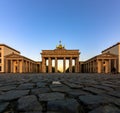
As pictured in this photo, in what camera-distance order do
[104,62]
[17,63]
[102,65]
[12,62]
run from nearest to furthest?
[102,65] → [104,62] → [17,63] → [12,62]

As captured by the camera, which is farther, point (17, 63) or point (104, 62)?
point (17, 63)

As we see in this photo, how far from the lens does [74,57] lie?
67.2 m

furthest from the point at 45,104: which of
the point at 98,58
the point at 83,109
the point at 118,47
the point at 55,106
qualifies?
the point at 118,47

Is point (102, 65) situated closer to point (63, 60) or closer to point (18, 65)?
point (63, 60)

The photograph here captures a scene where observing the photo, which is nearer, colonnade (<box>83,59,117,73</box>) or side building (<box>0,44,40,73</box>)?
colonnade (<box>83,59,117,73</box>)

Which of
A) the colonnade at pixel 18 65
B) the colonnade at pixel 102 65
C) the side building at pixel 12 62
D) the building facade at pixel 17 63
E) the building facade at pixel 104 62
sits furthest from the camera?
the colonnade at pixel 18 65

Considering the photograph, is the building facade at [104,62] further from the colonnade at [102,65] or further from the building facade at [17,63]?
the building facade at [17,63]

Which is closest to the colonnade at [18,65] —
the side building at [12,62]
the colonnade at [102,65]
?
the side building at [12,62]

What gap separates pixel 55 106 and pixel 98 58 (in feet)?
201

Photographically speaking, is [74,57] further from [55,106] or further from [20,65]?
[55,106]

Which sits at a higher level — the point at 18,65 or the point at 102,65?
the point at 18,65

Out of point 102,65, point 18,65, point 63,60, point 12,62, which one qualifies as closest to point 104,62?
point 102,65

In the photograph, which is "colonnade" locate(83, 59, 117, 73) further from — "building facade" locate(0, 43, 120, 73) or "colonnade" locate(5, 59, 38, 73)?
"colonnade" locate(5, 59, 38, 73)

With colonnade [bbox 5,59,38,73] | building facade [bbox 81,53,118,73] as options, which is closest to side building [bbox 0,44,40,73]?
colonnade [bbox 5,59,38,73]
